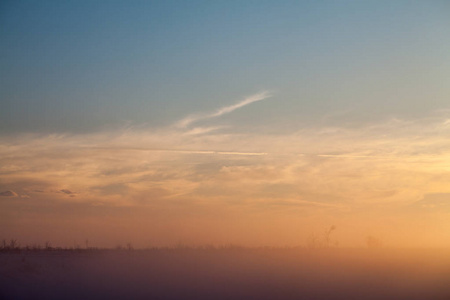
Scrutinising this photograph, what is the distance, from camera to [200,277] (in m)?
31.1

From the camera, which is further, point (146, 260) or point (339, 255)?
point (339, 255)

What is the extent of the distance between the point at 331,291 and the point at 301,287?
182 cm

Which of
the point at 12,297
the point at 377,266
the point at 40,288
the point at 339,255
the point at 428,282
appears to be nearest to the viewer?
the point at 12,297

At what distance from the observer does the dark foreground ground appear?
26.2 metres

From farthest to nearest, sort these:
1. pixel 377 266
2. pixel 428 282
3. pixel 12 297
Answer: pixel 377 266
pixel 428 282
pixel 12 297

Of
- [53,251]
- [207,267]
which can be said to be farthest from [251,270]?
[53,251]

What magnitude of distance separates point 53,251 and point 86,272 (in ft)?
25.3

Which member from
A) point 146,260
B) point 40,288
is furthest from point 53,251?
point 40,288

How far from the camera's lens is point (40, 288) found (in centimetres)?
2595

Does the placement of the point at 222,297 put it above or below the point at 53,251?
below

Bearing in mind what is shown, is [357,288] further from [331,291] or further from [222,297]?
[222,297]

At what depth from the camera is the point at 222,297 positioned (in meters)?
25.8

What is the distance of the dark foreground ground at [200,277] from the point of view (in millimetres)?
Result: 26250

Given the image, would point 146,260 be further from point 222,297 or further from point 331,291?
point 331,291
